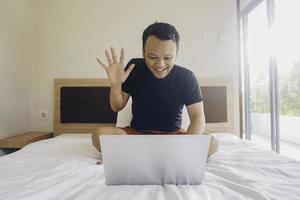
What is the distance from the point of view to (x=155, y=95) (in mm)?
1429

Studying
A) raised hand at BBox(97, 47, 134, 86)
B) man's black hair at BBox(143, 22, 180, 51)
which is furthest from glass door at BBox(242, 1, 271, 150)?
raised hand at BBox(97, 47, 134, 86)

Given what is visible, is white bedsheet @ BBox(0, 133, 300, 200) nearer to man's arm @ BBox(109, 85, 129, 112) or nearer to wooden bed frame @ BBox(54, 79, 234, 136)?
man's arm @ BBox(109, 85, 129, 112)

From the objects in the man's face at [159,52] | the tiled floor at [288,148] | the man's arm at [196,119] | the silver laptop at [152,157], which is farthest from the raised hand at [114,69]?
the tiled floor at [288,148]

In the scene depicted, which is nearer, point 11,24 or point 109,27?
point 11,24

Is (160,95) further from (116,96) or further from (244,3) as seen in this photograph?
(244,3)

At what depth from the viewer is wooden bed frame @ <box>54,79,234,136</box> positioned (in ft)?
8.18

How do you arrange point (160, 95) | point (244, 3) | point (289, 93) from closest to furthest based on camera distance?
1. point (160, 95)
2. point (289, 93)
3. point (244, 3)

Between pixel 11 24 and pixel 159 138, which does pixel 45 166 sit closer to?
pixel 159 138

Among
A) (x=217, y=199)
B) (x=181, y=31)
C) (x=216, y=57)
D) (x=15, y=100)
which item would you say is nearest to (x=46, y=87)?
(x=15, y=100)

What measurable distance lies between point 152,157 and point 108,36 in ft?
6.70

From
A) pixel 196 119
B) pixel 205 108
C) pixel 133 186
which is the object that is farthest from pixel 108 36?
pixel 133 186

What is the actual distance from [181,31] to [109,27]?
74cm

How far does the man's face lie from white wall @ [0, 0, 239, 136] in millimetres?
1383

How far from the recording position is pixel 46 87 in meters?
2.57
